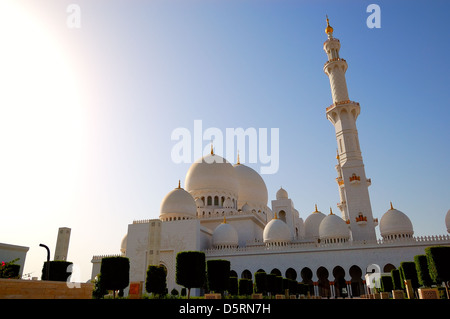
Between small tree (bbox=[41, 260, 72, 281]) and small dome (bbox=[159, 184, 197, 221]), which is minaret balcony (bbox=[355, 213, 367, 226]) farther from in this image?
small tree (bbox=[41, 260, 72, 281])

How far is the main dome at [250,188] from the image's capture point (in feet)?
127

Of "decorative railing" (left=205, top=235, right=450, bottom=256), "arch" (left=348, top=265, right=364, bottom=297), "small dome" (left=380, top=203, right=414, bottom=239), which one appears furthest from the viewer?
"arch" (left=348, top=265, right=364, bottom=297)

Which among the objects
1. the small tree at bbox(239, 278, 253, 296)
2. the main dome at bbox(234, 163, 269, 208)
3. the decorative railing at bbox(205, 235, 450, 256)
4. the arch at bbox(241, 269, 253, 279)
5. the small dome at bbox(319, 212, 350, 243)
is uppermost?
the main dome at bbox(234, 163, 269, 208)

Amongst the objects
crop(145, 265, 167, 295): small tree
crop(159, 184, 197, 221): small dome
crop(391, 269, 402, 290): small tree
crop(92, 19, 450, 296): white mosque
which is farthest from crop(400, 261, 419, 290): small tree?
crop(159, 184, 197, 221): small dome

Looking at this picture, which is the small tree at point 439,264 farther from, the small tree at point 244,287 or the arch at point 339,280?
the arch at point 339,280

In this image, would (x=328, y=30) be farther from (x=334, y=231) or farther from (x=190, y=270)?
(x=190, y=270)

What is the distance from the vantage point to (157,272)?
17.8 metres

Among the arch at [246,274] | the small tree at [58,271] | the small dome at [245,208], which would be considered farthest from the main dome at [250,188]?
the small tree at [58,271]

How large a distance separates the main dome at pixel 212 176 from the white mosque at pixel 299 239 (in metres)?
0.12

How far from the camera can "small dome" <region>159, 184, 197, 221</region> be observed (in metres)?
31.1

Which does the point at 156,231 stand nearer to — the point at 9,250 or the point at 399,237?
the point at 9,250

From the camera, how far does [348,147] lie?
28.8m

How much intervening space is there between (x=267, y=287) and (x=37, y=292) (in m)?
13.9
